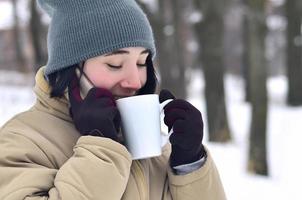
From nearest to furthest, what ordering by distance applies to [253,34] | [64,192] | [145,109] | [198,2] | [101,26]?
[64,192] → [145,109] → [101,26] → [253,34] → [198,2]

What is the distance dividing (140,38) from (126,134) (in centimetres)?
35

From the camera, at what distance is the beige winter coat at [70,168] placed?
1.56m

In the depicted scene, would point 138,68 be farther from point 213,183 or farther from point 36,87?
point 213,183

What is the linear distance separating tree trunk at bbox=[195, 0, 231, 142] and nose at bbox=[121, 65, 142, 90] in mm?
8162

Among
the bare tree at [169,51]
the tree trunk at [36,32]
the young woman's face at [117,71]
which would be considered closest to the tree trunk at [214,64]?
the bare tree at [169,51]

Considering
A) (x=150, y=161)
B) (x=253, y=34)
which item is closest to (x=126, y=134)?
(x=150, y=161)

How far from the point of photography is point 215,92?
10.2m

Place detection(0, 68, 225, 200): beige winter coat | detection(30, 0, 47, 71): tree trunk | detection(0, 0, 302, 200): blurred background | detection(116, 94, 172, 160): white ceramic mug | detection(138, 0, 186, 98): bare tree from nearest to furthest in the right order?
detection(0, 68, 225, 200): beige winter coat
detection(116, 94, 172, 160): white ceramic mug
detection(0, 0, 302, 200): blurred background
detection(138, 0, 186, 98): bare tree
detection(30, 0, 47, 71): tree trunk

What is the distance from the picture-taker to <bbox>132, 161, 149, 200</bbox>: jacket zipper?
175cm

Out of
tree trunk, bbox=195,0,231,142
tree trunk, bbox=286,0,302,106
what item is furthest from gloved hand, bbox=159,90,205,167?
tree trunk, bbox=286,0,302,106

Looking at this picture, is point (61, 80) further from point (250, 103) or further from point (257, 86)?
point (250, 103)

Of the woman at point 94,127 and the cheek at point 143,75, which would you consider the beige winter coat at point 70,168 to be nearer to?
the woman at point 94,127

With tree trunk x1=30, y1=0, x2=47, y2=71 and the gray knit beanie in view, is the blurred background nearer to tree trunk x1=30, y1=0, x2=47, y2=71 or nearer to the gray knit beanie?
tree trunk x1=30, y1=0, x2=47, y2=71

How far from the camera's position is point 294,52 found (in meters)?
15.3
